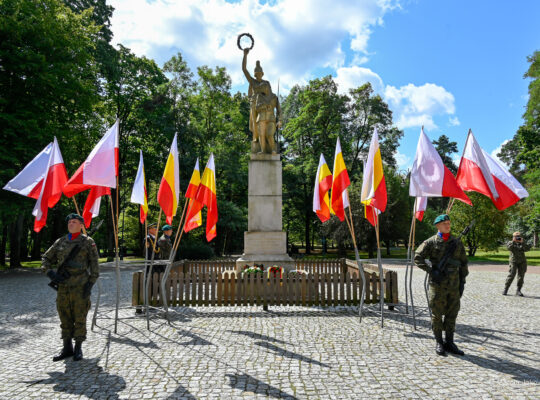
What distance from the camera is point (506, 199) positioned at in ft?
19.0

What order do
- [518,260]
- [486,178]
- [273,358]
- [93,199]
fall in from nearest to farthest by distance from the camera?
Answer: [273,358] → [486,178] → [93,199] → [518,260]

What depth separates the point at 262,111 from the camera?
1252 cm

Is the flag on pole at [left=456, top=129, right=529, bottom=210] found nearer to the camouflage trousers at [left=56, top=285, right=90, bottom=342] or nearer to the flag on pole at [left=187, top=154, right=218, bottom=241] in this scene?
the flag on pole at [left=187, top=154, right=218, bottom=241]

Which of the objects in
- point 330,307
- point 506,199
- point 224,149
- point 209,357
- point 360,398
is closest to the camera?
point 360,398

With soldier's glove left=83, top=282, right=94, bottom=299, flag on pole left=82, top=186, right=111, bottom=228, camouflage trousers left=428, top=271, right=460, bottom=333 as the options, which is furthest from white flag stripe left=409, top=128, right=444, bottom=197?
flag on pole left=82, top=186, right=111, bottom=228

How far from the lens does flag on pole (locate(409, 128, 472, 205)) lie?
238 inches

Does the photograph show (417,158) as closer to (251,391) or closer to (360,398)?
(360,398)

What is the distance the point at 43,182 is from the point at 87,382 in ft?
12.6

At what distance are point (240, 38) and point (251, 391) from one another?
454 inches

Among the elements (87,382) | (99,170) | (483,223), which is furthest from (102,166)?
(483,223)

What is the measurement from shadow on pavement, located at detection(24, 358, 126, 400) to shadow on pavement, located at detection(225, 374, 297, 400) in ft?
4.26

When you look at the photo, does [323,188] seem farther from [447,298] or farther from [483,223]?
[483,223]

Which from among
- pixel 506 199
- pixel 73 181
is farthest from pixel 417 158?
pixel 73 181

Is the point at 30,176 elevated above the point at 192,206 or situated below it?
above
